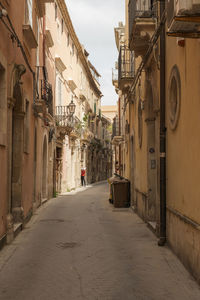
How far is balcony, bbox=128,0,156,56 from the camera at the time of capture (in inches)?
406

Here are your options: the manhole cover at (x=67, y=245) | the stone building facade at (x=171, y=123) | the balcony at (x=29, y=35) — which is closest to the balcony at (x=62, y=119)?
the stone building facade at (x=171, y=123)

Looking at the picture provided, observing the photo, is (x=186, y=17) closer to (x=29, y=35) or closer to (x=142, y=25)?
(x=142, y=25)

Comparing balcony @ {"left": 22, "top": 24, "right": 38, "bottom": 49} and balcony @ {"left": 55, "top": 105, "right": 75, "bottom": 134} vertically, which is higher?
balcony @ {"left": 22, "top": 24, "right": 38, "bottom": 49}

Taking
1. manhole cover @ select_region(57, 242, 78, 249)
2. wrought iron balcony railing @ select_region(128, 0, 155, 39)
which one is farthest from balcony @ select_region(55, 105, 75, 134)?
manhole cover @ select_region(57, 242, 78, 249)

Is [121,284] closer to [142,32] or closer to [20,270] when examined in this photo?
[20,270]

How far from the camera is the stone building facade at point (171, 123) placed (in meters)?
6.00

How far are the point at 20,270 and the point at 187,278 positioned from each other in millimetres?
2619

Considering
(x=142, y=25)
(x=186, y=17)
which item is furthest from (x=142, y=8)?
(x=186, y=17)

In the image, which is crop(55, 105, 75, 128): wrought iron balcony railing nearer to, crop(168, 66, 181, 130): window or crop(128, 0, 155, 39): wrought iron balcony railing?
crop(128, 0, 155, 39): wrought iron balcony railing

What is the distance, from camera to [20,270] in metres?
6.67

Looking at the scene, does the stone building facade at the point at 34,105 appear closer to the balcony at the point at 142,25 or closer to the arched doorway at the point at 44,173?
the arched doorway at the point at 44,173

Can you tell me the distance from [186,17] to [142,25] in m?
5.71

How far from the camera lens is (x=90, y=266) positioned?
689 centimetres

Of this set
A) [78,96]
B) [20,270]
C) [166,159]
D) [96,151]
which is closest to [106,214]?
[166,159]
